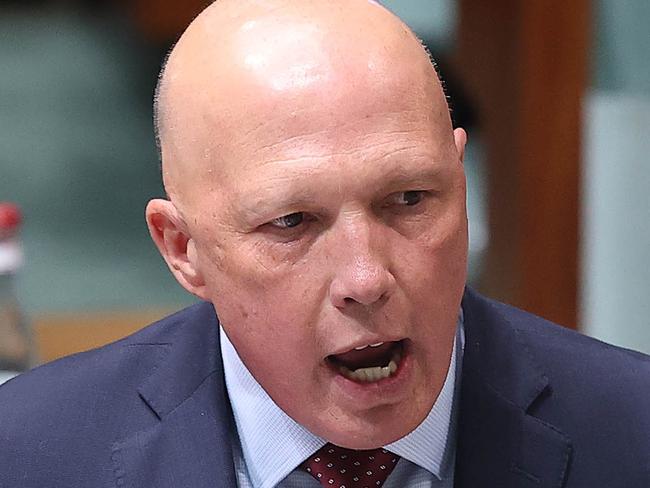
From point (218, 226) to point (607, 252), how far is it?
121 cm

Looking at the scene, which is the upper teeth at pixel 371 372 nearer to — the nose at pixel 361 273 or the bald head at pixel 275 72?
the nose at pixel 361 273

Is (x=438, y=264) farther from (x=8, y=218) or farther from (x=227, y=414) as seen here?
(x=8, y=218)

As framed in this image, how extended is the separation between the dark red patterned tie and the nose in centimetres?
18

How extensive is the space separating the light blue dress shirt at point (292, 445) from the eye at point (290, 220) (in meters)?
0.18

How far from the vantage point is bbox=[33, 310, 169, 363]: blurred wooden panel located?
175cm

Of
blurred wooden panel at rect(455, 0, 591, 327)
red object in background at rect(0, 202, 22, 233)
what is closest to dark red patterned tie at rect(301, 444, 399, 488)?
red object in background at rect(0, 202, 22, 233)

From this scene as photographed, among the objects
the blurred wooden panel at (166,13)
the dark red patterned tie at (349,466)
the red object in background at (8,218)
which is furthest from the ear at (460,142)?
the blurred wooden panel at (166,13)

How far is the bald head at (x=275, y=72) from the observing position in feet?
3.10

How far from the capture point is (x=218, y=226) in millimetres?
994

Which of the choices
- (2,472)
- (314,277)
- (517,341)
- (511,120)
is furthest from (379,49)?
(511,120)

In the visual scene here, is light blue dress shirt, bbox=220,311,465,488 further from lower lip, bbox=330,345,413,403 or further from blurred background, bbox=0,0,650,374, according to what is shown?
blurred background, bbox=0,0,650,374

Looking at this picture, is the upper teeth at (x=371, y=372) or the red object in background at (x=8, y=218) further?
the red object in background at (x=8, y=218)

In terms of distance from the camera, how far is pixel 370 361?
0.99 meters

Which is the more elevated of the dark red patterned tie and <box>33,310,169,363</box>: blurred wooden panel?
the dark red patterned tie
